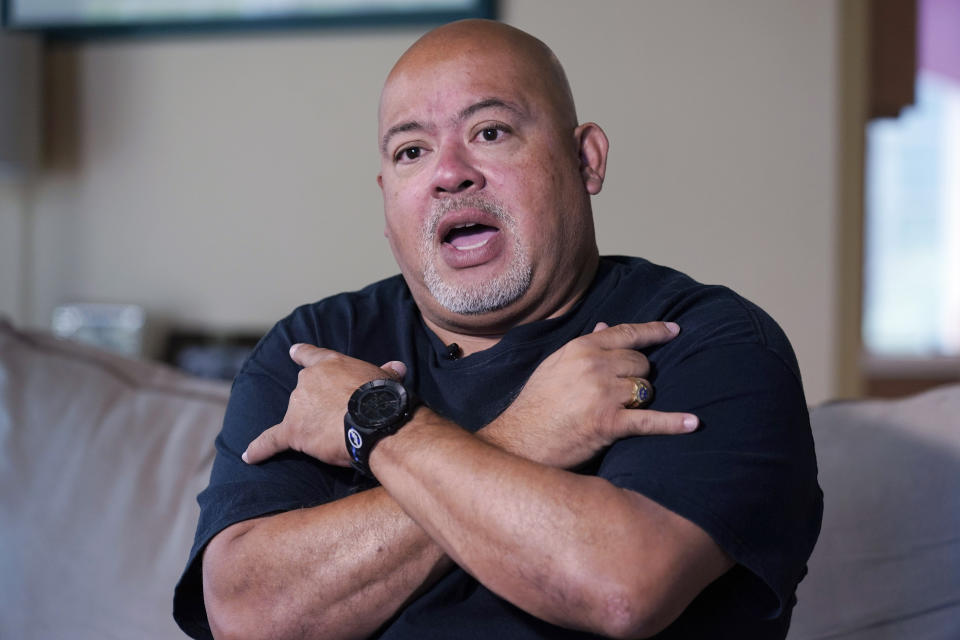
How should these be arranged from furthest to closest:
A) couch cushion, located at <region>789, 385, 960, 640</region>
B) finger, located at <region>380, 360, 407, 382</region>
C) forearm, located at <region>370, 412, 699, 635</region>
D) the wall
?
the wall, couch cushion, located at <region>789, 385, 960, 640</region>, finger, located at <region>380, 360, 407, 382</region>, forearm, located at <region>370, 412, 699, 635</region>

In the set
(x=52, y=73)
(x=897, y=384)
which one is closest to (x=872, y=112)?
(x=897, y=384)

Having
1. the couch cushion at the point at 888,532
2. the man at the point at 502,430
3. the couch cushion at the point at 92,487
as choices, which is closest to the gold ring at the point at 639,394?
the man at the point at 502,430

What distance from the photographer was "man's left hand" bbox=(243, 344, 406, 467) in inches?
38.2

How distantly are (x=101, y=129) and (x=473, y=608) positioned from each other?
2.11 meters

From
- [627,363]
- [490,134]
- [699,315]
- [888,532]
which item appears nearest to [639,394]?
[627,363]

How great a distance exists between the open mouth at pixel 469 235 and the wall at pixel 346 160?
1278 millimetres

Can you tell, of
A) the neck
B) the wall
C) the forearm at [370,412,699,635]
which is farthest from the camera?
the wall

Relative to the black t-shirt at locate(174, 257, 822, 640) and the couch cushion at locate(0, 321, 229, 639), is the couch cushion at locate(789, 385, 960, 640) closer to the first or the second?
the black t-shirt at locate(174, 257, 822, 640)

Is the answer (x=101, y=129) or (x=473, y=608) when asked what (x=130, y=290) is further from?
(x=473, y=608)

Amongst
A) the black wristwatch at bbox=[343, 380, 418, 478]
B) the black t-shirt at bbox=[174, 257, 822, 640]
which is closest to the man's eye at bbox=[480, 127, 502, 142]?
the black t-shirt at bbox=[174, 257, 822, 640]

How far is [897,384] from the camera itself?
4.24 metres

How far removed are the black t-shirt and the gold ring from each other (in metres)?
0.02

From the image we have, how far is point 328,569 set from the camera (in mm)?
916

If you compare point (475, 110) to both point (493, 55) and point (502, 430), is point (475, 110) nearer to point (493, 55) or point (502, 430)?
point (493, 55)
